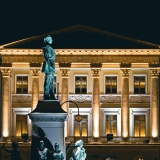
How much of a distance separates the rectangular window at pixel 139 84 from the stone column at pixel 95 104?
153 inches

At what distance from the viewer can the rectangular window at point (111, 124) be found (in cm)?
7219

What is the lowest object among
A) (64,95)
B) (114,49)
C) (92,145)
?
(92,145)

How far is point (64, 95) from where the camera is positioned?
7094 cm

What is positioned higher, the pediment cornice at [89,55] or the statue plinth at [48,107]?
the pediment cornice at [89,55]

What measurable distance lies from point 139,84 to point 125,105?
9.01ft

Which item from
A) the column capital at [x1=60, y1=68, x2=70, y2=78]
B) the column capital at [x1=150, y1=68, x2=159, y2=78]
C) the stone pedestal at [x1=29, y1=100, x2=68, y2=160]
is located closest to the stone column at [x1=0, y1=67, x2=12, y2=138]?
the column capital at [x1=60, y1=68, x2=70, y2=78]

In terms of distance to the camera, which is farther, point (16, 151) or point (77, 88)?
point (77, 88)

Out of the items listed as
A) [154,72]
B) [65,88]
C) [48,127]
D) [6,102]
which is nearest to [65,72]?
[65,88]

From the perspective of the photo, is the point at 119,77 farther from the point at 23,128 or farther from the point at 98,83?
the point at 23,128

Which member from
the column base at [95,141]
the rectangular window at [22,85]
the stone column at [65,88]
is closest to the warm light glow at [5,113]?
the rectangular window at [22,85]

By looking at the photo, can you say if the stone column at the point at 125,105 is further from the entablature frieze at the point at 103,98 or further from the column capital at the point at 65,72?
the column capital at the point at 65,72

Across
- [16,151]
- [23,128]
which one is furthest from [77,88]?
[16,151]
